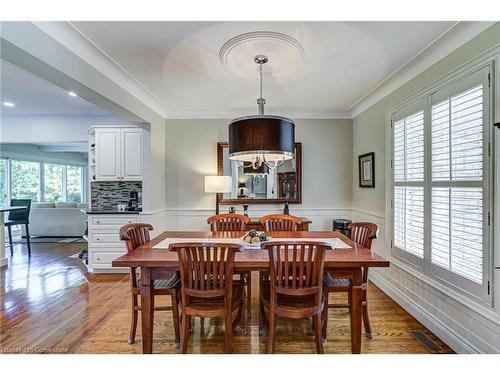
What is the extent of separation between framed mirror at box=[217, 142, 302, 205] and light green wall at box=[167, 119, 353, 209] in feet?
0.38

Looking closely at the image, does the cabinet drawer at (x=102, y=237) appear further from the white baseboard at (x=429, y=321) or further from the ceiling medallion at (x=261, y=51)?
the white baseboard at (x=429, y=321)

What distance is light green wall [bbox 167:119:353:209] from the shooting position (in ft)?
15.4

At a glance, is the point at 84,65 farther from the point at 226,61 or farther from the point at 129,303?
the point at 129,303

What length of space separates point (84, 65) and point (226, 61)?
1.26 metres

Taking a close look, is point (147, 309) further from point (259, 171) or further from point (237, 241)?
point (259, 171)

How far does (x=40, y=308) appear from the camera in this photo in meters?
3.08

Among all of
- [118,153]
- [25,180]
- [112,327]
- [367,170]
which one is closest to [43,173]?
[25,180]

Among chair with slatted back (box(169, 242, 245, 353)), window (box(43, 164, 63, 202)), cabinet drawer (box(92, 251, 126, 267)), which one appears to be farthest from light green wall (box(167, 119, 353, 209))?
window (box(43, 164, 63, 202))

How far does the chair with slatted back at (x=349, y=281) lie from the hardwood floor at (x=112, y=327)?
19 centimetres

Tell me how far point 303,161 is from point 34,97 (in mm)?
4231

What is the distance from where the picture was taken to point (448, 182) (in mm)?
2367

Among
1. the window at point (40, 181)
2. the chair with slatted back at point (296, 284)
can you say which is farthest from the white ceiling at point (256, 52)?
the window at point (40, 181)

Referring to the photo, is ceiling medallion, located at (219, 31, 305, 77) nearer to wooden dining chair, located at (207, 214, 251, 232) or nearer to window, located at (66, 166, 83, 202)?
wooden dining chair, located at (207, 214, 251, 232)
